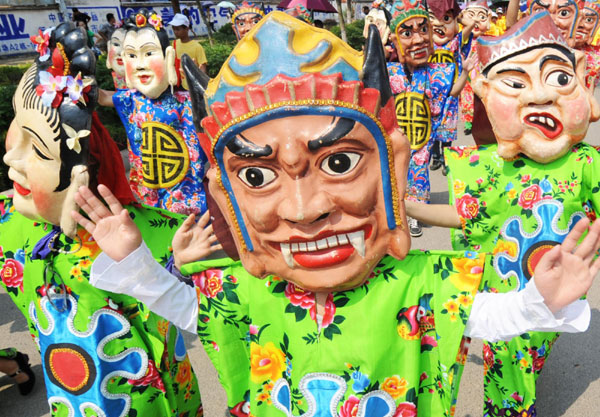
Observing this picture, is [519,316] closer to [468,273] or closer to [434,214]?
[468,273]

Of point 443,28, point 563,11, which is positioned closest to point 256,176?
point 563,11

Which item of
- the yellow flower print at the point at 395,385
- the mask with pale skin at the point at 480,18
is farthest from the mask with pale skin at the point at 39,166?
the mask with pale skin at the point at 480,18

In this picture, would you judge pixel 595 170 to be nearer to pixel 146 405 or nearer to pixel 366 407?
pixel 366 407

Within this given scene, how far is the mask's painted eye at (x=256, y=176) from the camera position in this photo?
1.23 m

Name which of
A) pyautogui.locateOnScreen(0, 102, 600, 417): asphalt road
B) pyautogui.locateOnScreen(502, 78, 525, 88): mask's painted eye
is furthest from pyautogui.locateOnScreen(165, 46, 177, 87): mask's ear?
pyautogui.locateOnScreen(502, 78, 525, 88): mask's painted eye

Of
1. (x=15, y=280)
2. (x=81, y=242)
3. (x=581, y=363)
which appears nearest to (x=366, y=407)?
(x=81, y=242)

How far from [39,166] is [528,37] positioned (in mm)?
1750

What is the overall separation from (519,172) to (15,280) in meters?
1.98

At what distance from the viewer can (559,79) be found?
1.79 m

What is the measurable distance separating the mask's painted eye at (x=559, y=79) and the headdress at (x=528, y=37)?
0.11 m

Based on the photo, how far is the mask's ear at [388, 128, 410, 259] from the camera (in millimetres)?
1267

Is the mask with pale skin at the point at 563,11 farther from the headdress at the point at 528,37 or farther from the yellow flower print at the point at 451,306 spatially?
the yellow flower print at the point at 451,306

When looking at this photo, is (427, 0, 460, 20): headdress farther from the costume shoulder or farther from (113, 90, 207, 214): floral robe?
the costume shoulder

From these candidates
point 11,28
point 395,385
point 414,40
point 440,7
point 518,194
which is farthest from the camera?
point 11,28
